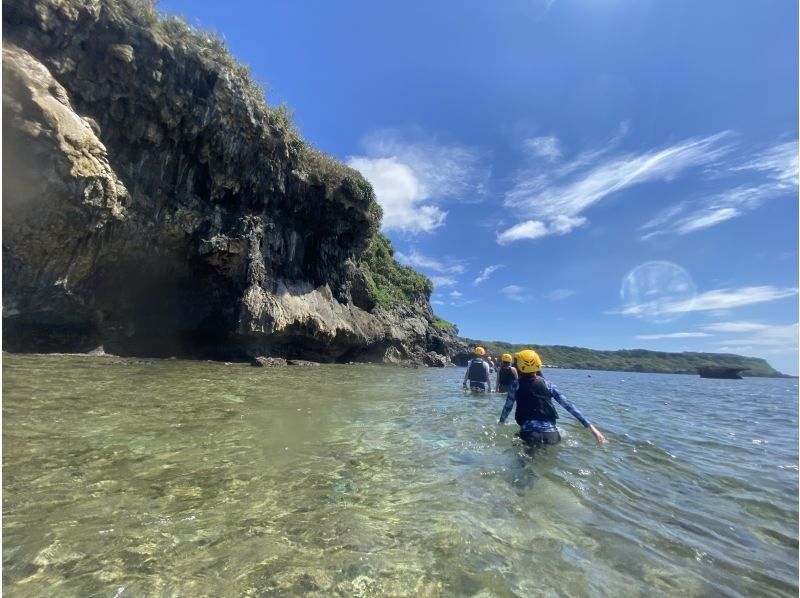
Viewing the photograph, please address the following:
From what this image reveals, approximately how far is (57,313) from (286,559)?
76.4 ft

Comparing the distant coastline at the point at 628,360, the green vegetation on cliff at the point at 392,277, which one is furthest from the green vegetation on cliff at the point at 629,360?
the green vegetation on cliff at the point at 392,277

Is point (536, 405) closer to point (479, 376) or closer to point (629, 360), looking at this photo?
point (479, 376)

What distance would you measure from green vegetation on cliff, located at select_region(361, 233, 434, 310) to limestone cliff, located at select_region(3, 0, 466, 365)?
20341mm

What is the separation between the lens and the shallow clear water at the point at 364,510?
3.06 meters

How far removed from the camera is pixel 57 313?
64.7 feet

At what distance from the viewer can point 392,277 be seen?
57.2 metres

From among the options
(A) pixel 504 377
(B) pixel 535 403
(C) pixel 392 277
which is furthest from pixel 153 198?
(C) pixel 392 277

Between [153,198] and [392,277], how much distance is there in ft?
125

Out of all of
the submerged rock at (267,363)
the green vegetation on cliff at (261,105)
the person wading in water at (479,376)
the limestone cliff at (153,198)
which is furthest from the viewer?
the submerged rock at (267,363)

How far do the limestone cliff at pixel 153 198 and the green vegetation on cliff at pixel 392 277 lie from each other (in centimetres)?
2034

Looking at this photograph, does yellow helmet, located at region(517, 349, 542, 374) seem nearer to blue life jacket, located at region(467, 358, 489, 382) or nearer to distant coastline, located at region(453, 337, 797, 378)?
blue life jacket, located at region(467, 358, 489, 382)

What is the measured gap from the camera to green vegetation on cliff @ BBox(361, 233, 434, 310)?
2126 inches

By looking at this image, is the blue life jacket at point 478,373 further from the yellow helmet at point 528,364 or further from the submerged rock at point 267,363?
the submerged rock at point 267,363

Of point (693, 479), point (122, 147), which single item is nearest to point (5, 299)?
point (122, 147)
